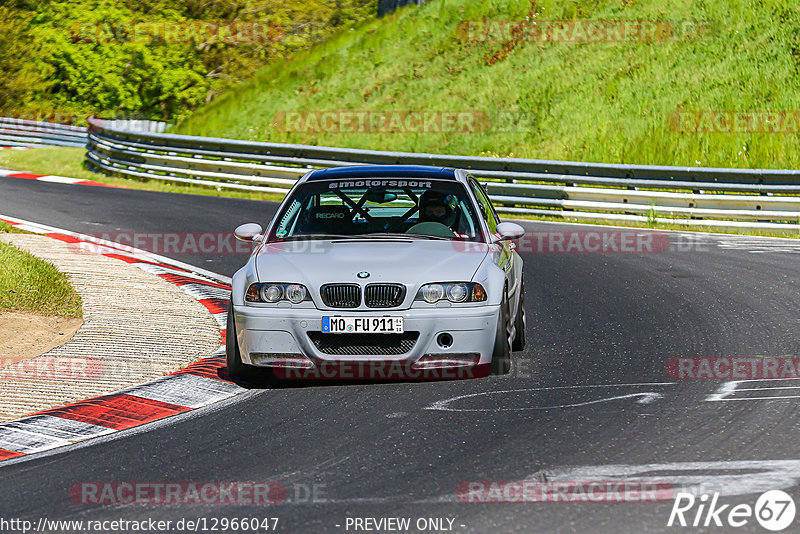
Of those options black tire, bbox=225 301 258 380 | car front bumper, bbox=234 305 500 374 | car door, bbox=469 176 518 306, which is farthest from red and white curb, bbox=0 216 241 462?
car door, bbox=469 176 518 306

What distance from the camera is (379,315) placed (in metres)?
7.57

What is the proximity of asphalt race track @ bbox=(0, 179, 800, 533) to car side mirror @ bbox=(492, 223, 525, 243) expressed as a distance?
0.93 metres

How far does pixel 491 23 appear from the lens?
1337 inches

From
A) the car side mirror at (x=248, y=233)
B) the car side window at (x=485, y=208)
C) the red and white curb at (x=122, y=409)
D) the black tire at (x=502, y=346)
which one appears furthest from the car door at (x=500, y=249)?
the red and white curb at (x=122, y=409)

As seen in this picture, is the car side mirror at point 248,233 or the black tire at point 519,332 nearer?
the car side mirror at point 248,233

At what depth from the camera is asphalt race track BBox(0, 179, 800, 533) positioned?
509 centimetres

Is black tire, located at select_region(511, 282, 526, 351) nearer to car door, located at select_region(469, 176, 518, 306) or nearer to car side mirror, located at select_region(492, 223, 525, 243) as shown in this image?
car door, located at select_region(469, 176, 518, 306)

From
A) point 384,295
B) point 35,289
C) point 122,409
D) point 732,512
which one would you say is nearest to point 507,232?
point 384,295

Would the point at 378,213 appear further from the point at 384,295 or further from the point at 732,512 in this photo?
the point at 732,512

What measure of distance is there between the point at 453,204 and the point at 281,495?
4.13 meters

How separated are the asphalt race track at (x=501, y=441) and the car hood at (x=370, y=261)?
2.49 ft

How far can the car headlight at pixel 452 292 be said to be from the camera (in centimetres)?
768

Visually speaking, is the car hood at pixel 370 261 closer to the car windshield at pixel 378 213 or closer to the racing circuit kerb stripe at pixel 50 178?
the car windshield at pixel 378 213

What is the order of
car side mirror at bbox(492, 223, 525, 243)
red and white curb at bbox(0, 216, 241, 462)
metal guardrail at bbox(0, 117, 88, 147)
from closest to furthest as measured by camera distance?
1. red and white curb at bbox(0, 216, 241, 462)
2. car side mirror at bbox(492, 223, 525, 243)
3. metal guardrail at bbox(0, 117, 88, 147)
